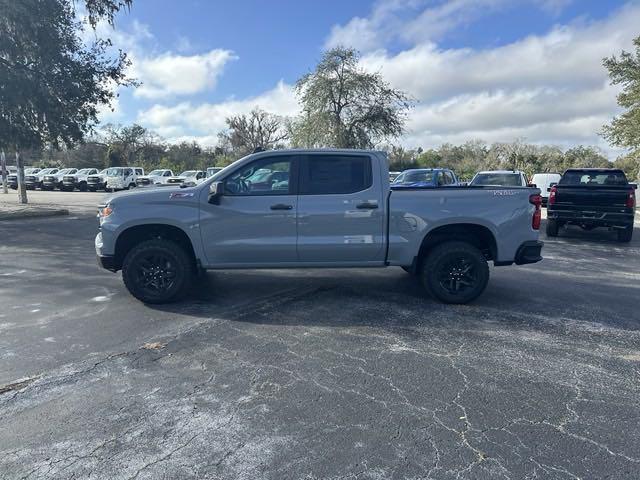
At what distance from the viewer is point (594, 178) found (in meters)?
12.1

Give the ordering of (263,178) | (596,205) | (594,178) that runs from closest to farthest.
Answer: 1. (263,178)
2. (596,205)
3. (594,178)

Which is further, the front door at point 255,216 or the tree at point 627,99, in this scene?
the tree at point 627,99

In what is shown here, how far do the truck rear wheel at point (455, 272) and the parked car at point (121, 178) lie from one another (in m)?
32.1

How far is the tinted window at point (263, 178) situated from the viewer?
5496 mm

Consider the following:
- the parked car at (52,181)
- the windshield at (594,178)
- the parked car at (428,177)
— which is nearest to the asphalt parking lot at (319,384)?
the windshield at (594,178)

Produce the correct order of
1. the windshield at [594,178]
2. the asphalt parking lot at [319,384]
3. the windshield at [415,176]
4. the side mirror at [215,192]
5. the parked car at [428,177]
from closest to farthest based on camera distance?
the asphalt parking lot at [319,384], the side mirror at [215,192], the windshield at [594,178], the parked car at [428,177], the windshield at [415,176]

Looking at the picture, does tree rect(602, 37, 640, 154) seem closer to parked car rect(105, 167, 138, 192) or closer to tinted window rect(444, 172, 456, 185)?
tinted window rect(444, 172, 456, 185)

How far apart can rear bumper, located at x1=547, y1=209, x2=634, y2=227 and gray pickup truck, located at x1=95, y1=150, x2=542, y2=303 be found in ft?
21.1

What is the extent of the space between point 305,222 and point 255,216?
619 mm

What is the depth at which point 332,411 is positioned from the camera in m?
3.20

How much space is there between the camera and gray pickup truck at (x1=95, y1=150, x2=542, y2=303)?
546cm

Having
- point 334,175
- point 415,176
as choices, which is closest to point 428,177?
point 415,176

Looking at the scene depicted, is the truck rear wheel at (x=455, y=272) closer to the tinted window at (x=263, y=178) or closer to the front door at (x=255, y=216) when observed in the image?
the front door at (x=255, y=216)

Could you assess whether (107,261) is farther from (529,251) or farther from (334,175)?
(529,251)
